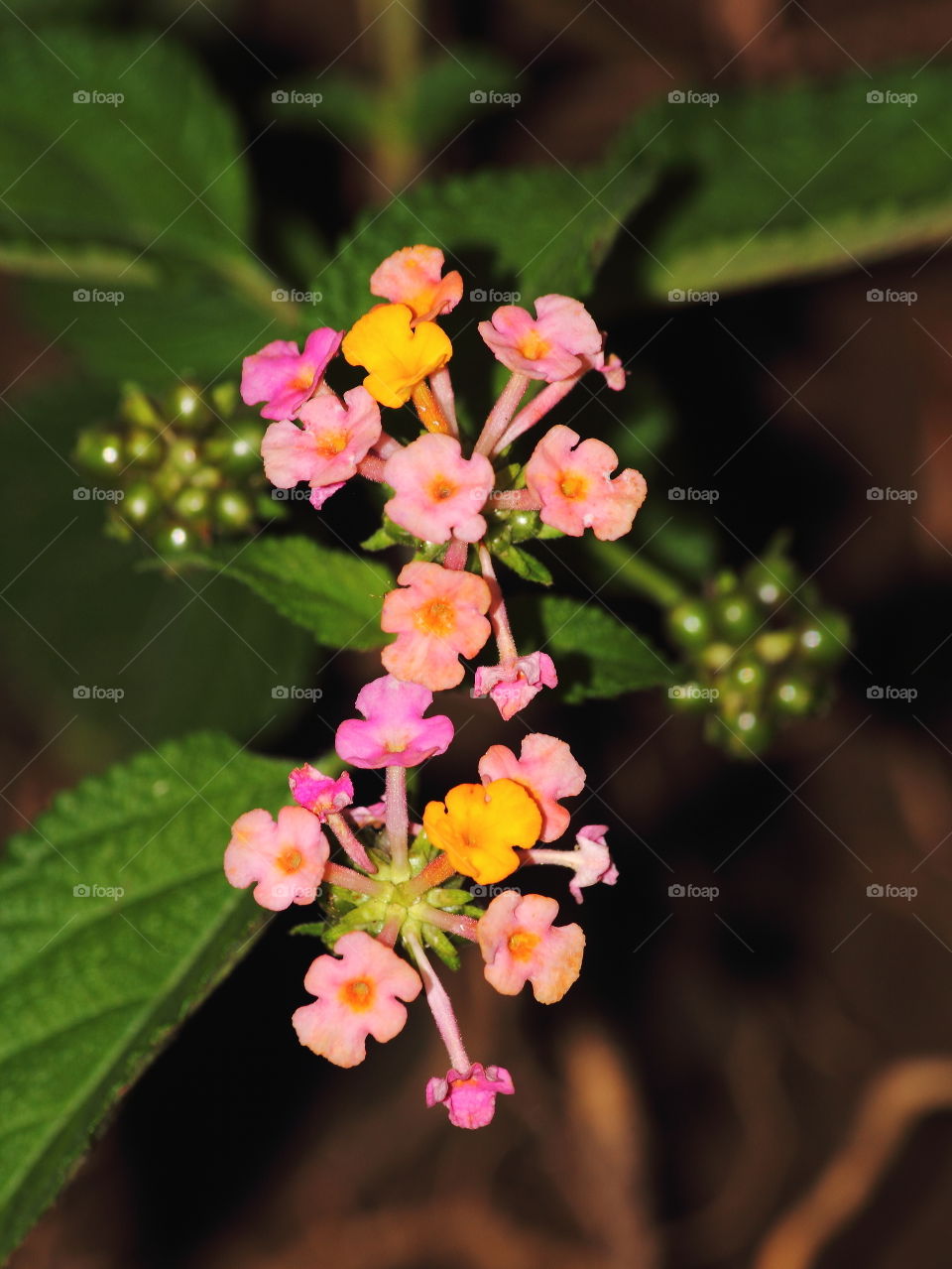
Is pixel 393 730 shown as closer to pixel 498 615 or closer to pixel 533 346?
pixel 498 615

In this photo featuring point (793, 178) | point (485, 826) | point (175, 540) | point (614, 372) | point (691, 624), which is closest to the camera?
point (485, 826)

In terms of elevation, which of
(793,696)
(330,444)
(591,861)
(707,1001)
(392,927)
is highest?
(330,444)

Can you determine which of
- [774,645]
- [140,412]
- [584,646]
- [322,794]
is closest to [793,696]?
[774,645]

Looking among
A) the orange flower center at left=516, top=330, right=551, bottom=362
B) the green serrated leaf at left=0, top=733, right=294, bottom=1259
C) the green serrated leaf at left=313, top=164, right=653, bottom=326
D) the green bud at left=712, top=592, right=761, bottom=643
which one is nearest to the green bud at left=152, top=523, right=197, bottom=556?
the green serrated leaf at left=0, top=733, right=294, bottom=1259

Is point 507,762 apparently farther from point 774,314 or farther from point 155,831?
point 774,314

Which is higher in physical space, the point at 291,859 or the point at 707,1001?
the point at 291,859

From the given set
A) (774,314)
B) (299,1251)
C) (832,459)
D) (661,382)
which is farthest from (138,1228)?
(774,314)
